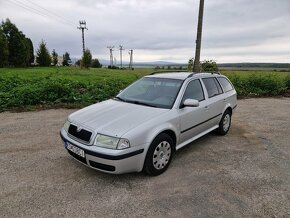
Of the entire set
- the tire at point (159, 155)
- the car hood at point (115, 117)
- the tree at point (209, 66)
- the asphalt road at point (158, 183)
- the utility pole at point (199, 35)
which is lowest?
the asphalt road at point (158, 183)

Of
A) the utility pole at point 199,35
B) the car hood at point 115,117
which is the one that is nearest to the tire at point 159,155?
the car hood at point 115,117

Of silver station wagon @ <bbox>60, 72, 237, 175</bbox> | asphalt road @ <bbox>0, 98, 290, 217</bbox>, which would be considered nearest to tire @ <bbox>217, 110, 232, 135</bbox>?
asphalt road @ <bbox>0, 98, 290, 217</bbox>

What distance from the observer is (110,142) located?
3.27 meters

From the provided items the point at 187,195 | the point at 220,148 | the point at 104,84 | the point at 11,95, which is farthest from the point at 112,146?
the point at 104,84

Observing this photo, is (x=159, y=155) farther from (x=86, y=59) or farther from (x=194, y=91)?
(x=86, y=59)

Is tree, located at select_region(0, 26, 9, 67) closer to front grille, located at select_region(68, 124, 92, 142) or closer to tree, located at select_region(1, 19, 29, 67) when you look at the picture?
tree, located at select_region(1, 19, 29, 67)

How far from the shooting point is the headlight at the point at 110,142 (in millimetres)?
3230

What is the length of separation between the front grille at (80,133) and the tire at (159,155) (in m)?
0.86

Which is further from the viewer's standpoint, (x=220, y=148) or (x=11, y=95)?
(x=11, y=95)

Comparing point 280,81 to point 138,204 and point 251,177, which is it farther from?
point 138,204

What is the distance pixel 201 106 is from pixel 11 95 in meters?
6.88

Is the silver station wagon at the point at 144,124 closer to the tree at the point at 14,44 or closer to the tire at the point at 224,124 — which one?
the tire at the point at 224,124

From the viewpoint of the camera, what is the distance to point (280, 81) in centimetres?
1336

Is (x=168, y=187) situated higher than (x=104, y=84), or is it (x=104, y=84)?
(x=104, y=84)
